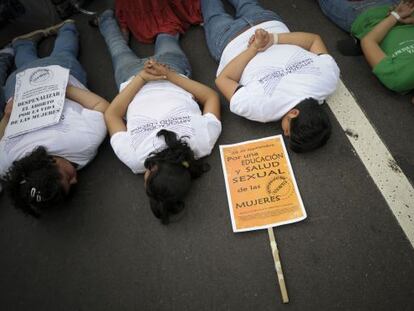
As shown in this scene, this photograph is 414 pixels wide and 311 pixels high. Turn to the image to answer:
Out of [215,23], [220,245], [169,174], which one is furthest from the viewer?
[215,23]

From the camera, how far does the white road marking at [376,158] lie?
1333 mm

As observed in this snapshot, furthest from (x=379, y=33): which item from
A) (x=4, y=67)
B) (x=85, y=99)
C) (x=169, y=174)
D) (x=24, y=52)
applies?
(x=4, y=67)

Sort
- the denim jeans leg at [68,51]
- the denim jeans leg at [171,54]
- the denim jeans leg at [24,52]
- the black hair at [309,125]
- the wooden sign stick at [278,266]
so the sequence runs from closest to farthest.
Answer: the wooden sign stick at [278,266] < the black hair at [309,125] < the denim jeans leg at [171,54] < the denim jeans leg at [68,51] < the denim jeans leg at [24,52]

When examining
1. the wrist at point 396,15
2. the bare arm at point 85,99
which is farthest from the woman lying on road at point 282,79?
the bare arm at point 85,99

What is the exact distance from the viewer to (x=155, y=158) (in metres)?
1.31

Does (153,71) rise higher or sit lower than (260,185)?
higher

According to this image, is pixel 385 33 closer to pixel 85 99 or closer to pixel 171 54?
pixel 171 54

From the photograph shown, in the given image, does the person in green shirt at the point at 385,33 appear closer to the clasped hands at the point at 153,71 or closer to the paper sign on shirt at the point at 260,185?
the paper sign on shirt at the point at 260,185

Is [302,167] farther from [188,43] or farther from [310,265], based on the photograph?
[188,43]

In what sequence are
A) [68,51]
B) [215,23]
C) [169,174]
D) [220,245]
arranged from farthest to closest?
[68,51] → [215,23] → [220,245] → [169,174]

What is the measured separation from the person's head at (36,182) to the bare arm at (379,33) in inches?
67.8

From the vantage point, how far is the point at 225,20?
74.1 inches

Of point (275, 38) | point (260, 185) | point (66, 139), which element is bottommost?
point (260, 185)

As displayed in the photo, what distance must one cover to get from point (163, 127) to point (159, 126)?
0.07ft
